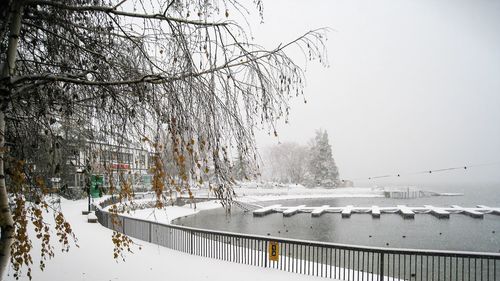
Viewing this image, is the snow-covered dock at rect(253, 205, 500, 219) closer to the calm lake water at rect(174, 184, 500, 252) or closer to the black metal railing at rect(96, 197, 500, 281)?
the calm lake water at rect(174, 184, 500, 252)

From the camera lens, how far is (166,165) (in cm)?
372

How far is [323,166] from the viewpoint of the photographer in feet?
232

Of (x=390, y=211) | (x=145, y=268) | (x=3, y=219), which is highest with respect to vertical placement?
(x=3, y=219)

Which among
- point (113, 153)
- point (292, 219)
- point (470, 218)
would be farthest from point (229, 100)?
point (470, 218)

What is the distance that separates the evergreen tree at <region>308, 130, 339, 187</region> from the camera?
7050 cm

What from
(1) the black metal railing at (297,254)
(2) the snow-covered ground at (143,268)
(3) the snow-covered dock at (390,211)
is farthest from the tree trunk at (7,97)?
(3) the snow-covered dock at (390,211)

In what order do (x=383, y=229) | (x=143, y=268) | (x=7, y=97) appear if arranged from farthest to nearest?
(x=383, y=229) < (x=143, y=268) < (x=7, y=97)

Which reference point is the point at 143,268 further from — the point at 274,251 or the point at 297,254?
the point at 297,254

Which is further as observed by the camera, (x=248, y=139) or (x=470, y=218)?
(x=470, y=218)

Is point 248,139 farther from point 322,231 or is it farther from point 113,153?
point 322,231

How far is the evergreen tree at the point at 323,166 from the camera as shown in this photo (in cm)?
7050

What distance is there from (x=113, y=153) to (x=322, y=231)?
19.9 m

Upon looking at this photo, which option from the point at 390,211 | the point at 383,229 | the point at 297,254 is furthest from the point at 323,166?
the point at 297,254

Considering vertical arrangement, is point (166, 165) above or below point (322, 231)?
above
